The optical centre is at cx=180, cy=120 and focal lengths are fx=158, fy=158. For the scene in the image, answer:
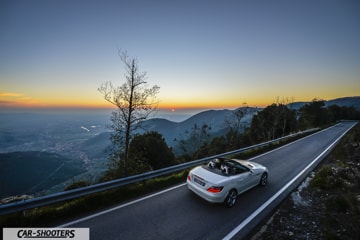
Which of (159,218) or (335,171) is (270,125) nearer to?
(335,171)

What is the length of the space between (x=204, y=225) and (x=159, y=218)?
4.14 feet

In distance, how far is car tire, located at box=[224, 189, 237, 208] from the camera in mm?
5246

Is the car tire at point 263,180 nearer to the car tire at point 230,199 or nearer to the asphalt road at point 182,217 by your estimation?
the asphalt road at point 182,217

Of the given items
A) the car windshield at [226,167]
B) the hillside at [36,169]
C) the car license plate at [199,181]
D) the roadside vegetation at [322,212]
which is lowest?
the hillside at [36,169]

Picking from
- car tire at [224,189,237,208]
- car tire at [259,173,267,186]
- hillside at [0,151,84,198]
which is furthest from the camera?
hillside at [0,151,84,198]

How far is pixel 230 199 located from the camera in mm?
5316

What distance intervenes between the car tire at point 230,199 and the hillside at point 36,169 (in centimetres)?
7689

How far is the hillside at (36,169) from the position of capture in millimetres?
65887

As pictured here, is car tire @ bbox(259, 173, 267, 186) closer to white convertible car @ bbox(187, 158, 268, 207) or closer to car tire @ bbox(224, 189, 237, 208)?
white convertible car @ bbox(187, 158, 268, 207)

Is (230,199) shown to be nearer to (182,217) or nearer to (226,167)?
(226,167)

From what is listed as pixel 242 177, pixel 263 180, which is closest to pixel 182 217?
pixel 242 177

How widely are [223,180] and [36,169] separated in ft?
356

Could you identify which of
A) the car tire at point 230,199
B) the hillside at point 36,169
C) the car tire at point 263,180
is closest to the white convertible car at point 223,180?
the car tire at point 230,199

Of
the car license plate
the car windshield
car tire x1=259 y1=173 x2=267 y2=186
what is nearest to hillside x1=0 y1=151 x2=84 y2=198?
the car license plate
